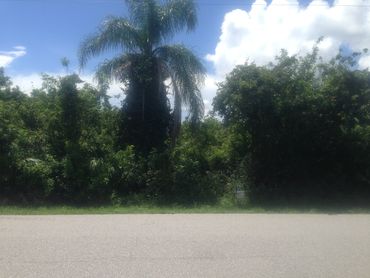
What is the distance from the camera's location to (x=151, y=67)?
16.0 m

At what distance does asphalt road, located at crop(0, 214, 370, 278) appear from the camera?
586 cm

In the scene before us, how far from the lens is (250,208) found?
12.6m

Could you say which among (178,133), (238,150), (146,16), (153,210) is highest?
(146,16)

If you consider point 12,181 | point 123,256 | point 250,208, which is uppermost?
point 12,181

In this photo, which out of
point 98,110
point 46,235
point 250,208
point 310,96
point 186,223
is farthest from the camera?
point 98,110

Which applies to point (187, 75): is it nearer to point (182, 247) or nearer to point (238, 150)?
point (238, 150)

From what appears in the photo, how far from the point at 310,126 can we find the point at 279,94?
1.49m

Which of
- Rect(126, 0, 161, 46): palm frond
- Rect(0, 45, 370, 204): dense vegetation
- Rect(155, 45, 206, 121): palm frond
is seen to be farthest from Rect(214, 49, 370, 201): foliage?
Rect(126, 0, 161, 46): palm frond

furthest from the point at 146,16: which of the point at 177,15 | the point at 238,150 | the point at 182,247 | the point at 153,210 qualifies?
the point at 182,247

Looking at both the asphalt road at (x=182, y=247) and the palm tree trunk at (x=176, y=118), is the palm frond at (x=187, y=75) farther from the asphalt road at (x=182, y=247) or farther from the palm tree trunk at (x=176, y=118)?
the asphalt road at (x=182, y=247)

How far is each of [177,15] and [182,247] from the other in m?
11.3

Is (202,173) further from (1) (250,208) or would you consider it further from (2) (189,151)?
(1) (250,208)

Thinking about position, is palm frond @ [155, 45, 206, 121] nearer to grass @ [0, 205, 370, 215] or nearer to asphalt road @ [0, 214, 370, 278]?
grass @ [0, 205, 370, 215]

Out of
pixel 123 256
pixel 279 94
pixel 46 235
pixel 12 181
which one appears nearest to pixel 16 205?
pixel 12 181
